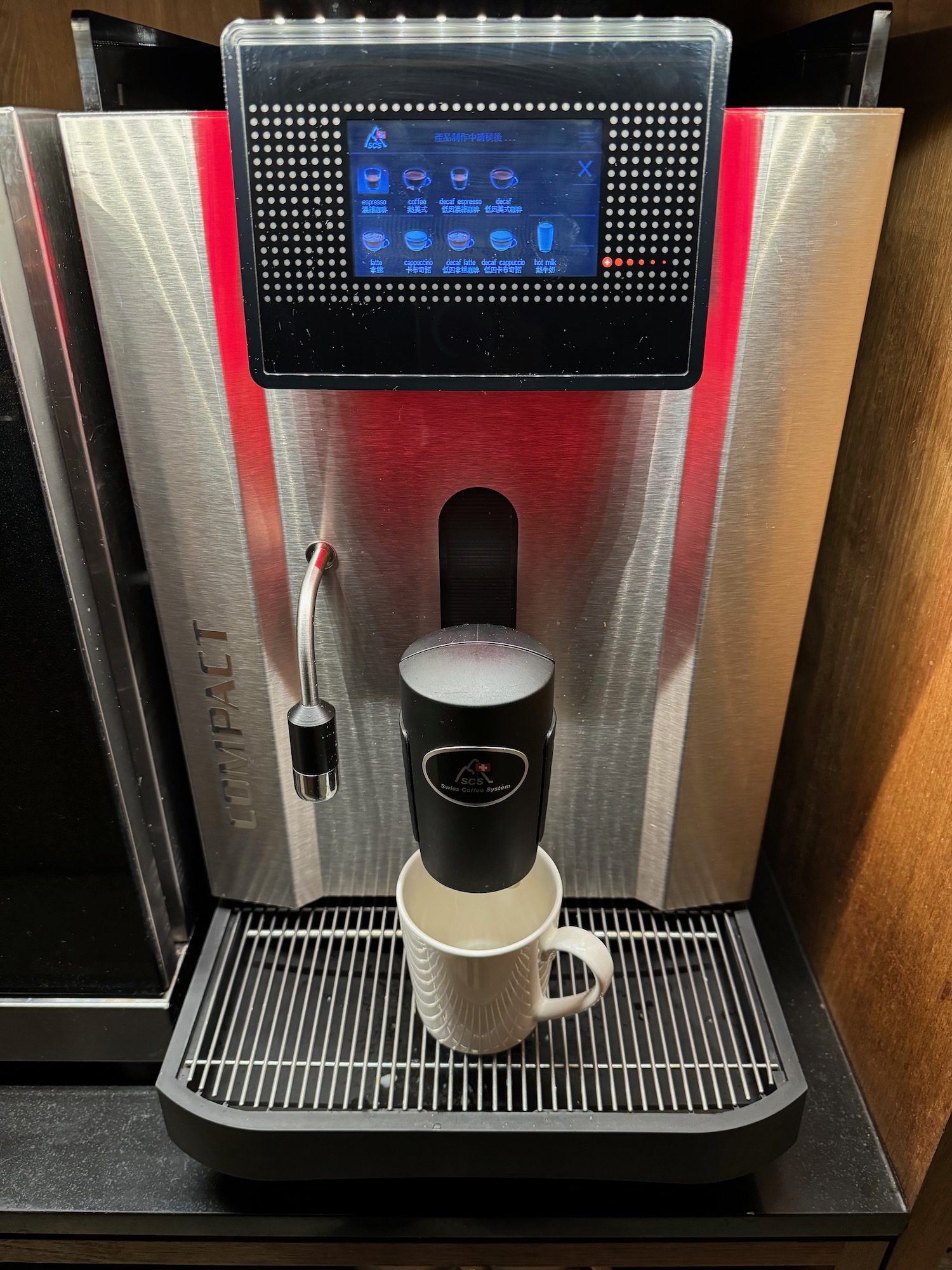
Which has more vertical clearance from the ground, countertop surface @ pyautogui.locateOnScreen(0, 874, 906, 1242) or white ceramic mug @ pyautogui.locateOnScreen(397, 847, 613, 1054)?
white ceramic mug @ pyautogui.locateOnScreen(397, 847, 613, 1054)

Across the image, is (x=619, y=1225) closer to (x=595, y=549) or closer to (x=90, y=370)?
(x=595, y=549)

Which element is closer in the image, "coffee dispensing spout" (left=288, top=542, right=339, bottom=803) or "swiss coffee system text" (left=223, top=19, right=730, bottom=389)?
"swiss coffee system text" (left=223, top=19, right=730, bottom=389)

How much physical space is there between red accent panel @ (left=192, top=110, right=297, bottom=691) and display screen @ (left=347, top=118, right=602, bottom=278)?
3.4 inches

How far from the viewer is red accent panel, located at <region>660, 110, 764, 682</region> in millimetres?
499

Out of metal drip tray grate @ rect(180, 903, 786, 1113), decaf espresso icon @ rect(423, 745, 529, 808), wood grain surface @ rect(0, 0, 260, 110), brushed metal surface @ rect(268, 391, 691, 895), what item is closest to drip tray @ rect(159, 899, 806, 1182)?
metal drip tray grate @ rect(180, 903, 786, 1113)

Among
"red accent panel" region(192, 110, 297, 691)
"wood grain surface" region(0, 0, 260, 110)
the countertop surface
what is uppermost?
"wood grain surface" region(0, 0, 260, 110)

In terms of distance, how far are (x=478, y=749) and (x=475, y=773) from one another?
0.6 inches

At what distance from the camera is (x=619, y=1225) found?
0.61m

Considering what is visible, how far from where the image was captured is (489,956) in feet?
1.92

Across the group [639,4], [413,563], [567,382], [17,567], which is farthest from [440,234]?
[639,4]

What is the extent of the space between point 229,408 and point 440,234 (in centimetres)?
17

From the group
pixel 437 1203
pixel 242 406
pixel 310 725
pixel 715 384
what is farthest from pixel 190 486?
pixel 437 1203

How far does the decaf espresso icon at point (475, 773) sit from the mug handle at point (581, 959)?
13cm

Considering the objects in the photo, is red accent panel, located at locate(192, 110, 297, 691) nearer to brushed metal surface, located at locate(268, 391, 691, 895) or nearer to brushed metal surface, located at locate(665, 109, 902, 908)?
brushed metal surface, located at locate(268, 391, 691, 895)
